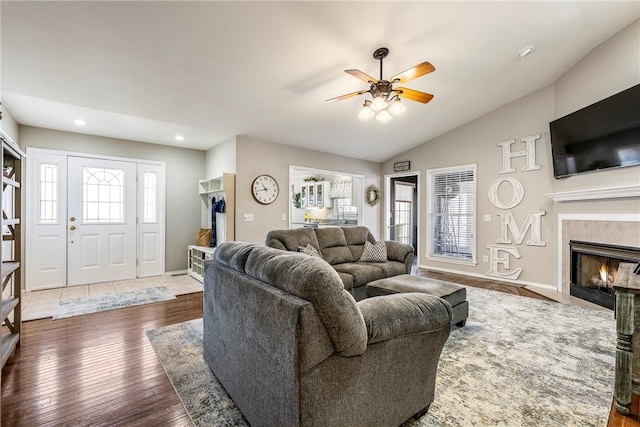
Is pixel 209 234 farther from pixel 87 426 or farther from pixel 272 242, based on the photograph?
pixel 87 426

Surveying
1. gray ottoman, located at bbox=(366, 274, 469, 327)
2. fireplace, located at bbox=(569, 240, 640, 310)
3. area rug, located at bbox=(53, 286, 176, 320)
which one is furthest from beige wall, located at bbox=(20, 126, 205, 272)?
fireplace, located at bbox=(569, 240, 640, 310)

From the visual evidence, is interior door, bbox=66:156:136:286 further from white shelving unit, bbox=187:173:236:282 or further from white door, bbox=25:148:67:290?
white shelving unit, bbox=187:173:236:282

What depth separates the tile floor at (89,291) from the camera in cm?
359

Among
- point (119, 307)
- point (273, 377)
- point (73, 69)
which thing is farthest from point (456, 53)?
point (119, 307)

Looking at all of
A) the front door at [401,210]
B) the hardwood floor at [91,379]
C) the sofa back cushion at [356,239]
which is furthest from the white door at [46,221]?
the front door at [401,210]

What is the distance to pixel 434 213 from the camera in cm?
636

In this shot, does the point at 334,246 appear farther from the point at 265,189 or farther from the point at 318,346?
the point at 318,346

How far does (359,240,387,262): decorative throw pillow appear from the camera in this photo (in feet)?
14.0

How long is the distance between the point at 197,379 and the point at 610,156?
16.8 ft

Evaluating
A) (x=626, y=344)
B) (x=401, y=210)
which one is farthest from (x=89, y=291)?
(x=401, y=210)

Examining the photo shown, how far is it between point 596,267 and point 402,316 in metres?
4.27

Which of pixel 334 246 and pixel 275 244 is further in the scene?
pixel 334 246

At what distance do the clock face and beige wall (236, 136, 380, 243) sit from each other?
75mm

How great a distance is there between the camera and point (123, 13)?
2.41 meters
